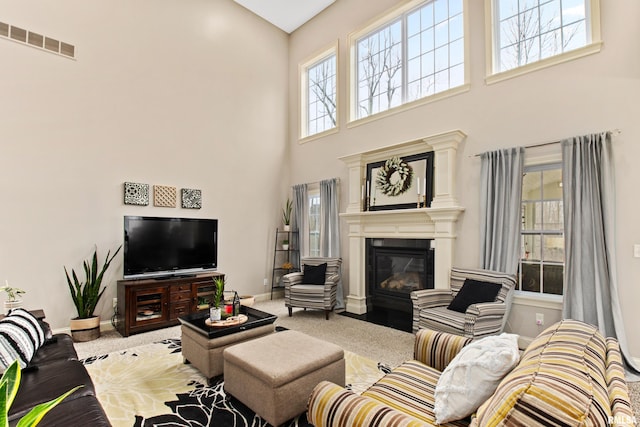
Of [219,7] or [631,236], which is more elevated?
[219,7]

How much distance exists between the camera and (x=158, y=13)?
504 cm

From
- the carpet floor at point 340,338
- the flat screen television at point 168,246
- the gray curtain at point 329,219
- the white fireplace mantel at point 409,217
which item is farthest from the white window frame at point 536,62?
the flat screen television at point 168,246

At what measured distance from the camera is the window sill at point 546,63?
133 inches

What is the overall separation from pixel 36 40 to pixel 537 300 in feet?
21.8

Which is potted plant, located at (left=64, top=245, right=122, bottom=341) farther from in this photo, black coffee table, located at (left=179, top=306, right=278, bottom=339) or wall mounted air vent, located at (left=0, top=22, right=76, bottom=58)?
wall mounted air vent, located at (left=0, top=22, right=76, bottom=58)

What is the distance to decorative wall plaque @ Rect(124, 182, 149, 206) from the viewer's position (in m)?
4.61

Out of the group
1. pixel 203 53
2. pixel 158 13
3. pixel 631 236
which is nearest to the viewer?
pixel 631 236

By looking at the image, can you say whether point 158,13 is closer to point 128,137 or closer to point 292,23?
point 128,137

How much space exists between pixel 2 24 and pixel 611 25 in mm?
6651

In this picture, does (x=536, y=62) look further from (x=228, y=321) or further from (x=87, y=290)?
(x=87, y=290)

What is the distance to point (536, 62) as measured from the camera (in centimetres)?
374

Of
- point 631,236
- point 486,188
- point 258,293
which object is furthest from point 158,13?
point 631,236

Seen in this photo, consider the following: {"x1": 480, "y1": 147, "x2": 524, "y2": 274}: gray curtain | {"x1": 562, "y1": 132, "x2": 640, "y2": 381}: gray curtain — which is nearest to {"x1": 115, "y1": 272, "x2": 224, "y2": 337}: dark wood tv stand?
{"x1": 480, "y1": 147, "x2": 524, "y2": 274}: gray curtain

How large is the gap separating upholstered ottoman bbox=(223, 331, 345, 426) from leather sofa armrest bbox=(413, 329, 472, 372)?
1.97ft
